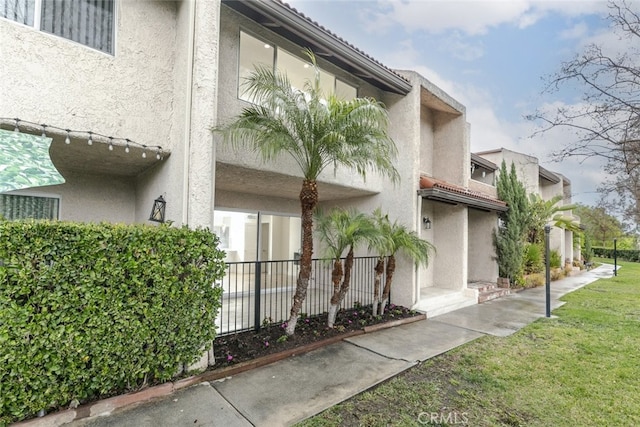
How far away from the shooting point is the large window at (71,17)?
485 cm

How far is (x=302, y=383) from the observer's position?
503cm

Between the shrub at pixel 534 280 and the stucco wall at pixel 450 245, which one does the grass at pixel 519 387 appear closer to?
the stucco wall at pixel 450 245

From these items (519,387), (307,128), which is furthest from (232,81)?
(519,387)

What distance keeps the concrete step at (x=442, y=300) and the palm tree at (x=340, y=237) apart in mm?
3288

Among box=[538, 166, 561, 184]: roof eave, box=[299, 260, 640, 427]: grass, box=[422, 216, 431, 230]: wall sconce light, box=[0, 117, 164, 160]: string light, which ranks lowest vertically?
box=[299, 260, 640, 427]: grass

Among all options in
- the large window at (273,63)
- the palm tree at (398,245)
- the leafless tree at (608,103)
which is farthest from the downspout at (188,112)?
the leafless tree at (608,103)

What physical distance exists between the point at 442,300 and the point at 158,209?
9.52 m

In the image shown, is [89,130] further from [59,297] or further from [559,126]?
[559,126]

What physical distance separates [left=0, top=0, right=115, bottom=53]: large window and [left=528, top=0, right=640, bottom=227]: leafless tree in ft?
25.8

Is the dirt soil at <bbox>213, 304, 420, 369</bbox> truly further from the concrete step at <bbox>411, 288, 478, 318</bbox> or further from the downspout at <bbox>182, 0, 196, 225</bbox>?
the downspout at <bbox>182, 0, 196, 225</bbox>

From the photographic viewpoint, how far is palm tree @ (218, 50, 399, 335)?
596cm

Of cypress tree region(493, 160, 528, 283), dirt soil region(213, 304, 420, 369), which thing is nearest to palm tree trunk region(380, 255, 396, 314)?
dirt soil region(213, 304, 420, 369)

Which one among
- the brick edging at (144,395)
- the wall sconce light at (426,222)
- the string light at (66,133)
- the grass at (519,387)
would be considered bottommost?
the grass at (519,387)

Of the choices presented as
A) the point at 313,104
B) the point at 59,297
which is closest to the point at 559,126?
the point at 313,104
